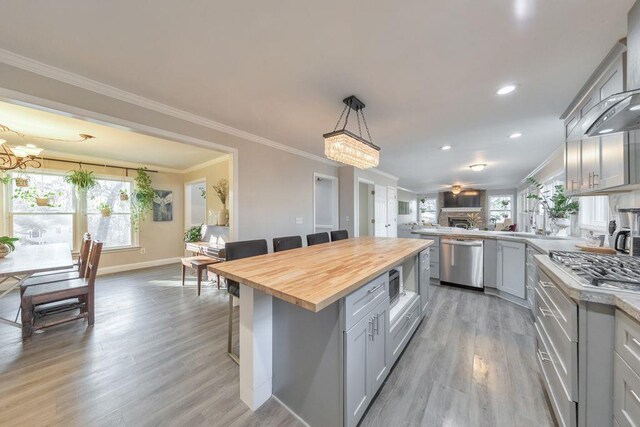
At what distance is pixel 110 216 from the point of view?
500 centimetres

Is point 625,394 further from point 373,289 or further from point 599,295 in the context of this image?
point 373,289

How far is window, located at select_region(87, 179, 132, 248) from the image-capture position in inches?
188

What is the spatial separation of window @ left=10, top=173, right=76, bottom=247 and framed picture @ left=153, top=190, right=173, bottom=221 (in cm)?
136

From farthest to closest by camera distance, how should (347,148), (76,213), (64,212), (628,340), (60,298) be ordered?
1. (76,213)
2. (64,212)
3. (60,298)
4. (347,148)
5. (628,340)

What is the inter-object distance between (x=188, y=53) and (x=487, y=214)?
12.1 m

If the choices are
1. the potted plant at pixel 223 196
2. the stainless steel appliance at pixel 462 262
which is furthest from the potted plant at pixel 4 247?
the stainless steel appliance at pixel 462 262

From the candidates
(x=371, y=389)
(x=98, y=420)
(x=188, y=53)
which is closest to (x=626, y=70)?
(x=371, y=389)

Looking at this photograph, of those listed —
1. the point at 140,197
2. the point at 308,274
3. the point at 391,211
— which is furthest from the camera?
the point at 391,211

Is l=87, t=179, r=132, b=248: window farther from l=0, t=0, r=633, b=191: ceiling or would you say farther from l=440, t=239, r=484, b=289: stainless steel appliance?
l=440, t=239, r=484, b=289: stainless steel appliance

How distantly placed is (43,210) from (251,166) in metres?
4.24

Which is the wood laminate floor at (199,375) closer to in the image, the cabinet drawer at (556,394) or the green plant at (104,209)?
the cabinet drawer at (556,394)

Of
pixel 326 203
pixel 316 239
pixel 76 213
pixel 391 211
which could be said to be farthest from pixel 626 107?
pixel 76 213

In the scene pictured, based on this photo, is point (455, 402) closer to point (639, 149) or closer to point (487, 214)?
point (639, 149)

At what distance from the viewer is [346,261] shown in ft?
5.82
